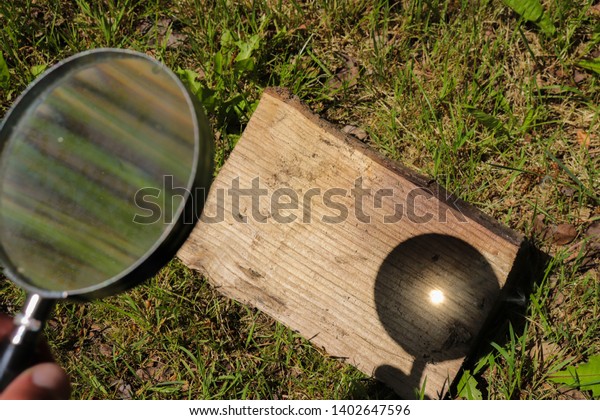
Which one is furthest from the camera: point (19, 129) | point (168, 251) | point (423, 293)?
point (423, 293)

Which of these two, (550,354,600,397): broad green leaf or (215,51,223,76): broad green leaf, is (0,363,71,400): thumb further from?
(550,354,600,397): broad green leaf

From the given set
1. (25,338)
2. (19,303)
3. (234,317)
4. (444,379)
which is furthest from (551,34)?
(19,303)

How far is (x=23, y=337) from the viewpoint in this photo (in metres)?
1.38

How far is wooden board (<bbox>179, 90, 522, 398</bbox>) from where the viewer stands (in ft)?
7.84

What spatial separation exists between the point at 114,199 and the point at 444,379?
1696mm

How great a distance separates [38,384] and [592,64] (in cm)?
294

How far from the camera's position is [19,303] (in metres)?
3.06

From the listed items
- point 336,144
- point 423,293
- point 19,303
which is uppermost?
point 336,144

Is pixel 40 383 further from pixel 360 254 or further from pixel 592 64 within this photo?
pixel 592 64

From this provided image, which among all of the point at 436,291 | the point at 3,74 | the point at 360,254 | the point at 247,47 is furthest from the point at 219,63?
the point at 436,291

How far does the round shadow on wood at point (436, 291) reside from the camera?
2385 mm

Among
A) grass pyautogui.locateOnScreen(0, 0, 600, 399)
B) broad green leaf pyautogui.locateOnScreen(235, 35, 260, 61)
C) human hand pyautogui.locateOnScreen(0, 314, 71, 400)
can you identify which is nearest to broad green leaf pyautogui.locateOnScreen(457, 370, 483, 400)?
grass pyautogui.locateOnScreen(0, 0, 600, 399)

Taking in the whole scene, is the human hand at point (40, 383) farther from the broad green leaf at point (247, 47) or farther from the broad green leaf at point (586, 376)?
the broad green leaf at point (586, 376)

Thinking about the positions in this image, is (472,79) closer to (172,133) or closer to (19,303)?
(172,133)
